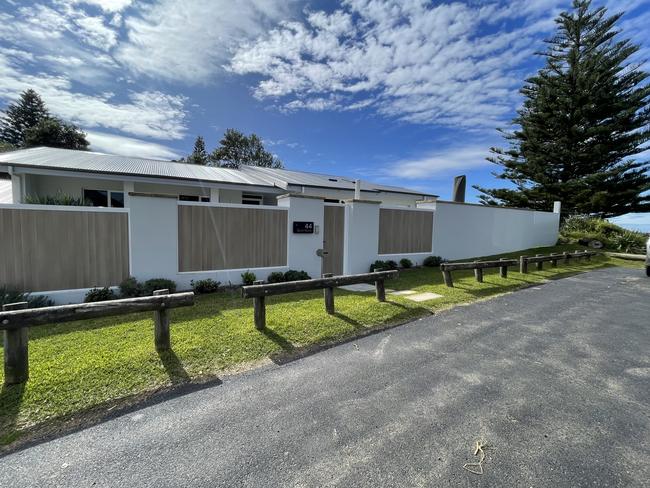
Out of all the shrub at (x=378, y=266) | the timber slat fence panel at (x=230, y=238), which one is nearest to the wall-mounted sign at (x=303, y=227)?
the timber slat fence panel at (x=230, y=238)

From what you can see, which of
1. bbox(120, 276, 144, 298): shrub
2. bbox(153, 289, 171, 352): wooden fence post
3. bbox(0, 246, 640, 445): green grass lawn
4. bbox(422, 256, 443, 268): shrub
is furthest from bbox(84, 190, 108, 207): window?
bbox(422, 256, 443, 268): shrub

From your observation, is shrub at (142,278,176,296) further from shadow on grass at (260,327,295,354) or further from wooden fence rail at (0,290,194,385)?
shadow on grass at (260,327,295,354)

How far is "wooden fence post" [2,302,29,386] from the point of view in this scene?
2990mm

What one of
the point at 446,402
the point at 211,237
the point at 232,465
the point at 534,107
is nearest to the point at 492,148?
the point at 534,107

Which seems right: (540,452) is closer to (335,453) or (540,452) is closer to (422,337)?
(335,453)

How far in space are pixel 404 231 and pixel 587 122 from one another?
1950 cm

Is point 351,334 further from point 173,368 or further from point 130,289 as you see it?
point 130,289

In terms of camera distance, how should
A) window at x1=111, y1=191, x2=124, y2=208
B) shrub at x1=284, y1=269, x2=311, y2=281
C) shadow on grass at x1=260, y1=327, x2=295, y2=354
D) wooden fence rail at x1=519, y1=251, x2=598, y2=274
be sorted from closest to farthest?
shadow on grass at x1=260, y1=327, x2=295, y2=354, shrub at x1=284, y1=269, x2=311, y2=281, wooden fence rail at x1=519, y1=251, x2=598, y2=274, window at x1=111, y1=191, x2=124, y2=208

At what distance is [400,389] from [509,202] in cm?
2559

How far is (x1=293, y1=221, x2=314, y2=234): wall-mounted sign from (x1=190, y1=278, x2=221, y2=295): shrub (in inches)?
98.9

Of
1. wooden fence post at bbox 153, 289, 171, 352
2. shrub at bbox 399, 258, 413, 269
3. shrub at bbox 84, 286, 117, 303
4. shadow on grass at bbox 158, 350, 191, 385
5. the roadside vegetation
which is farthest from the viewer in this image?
the roadside vegetation

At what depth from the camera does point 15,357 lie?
9.89 ft

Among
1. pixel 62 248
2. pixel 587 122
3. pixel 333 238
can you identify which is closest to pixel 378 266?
pixel 333 238

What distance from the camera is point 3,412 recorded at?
8.55 feet
